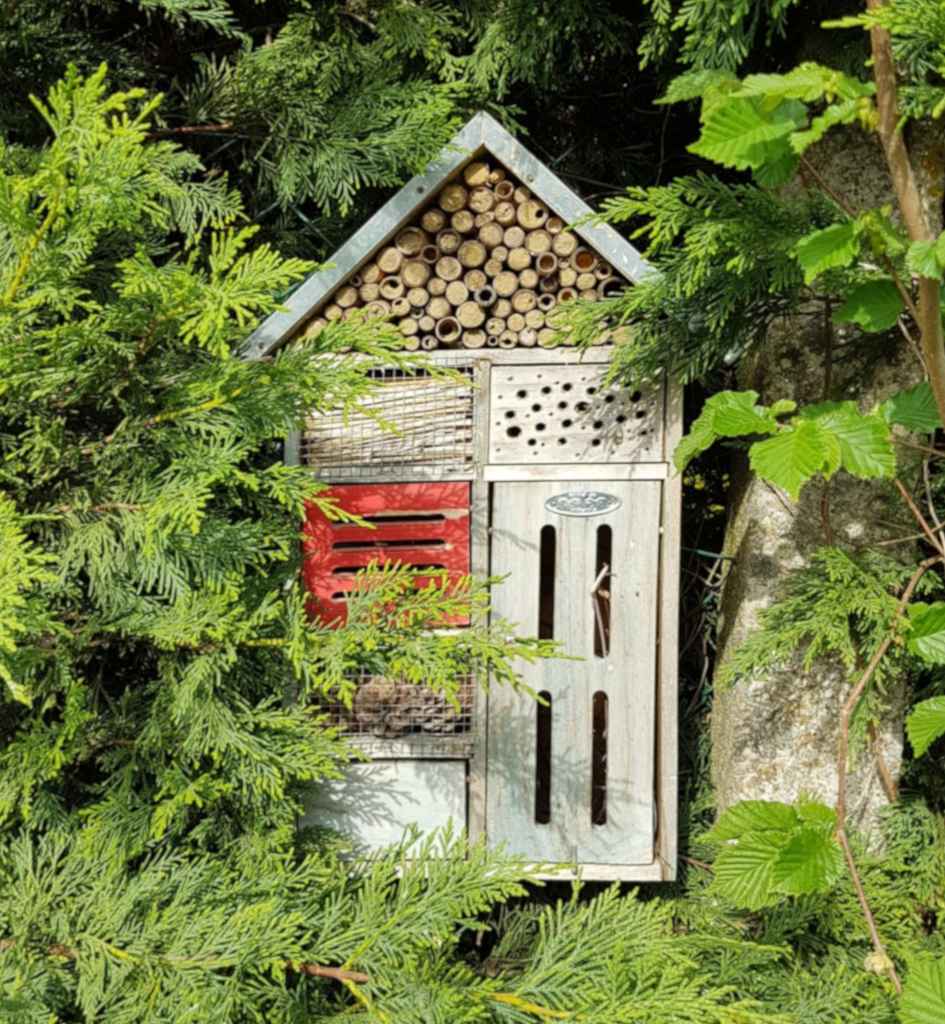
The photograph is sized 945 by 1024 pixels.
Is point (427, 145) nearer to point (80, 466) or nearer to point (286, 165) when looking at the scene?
point (286, 165)

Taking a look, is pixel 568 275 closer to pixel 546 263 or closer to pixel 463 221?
pixel 546 263

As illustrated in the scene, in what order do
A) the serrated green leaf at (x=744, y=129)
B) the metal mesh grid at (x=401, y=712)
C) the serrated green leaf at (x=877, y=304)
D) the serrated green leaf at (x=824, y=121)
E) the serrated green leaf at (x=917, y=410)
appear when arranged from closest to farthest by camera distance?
the serrated green leaf at (x=824, y=121) < the serrated green leaf at (x=744, y=129) < the serrated green leaf at (x=877, y=304) < the serrated green leaf at (x=917, y=410) < the metal mesh grid at (x=401, y=712)

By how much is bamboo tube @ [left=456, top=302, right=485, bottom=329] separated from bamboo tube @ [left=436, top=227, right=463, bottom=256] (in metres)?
0.12

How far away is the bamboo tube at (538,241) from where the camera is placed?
2.46 m

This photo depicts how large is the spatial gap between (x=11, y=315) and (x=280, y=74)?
104cm

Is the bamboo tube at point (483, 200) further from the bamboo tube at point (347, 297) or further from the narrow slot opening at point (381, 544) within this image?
the narrow slot opening at point (381, 544)

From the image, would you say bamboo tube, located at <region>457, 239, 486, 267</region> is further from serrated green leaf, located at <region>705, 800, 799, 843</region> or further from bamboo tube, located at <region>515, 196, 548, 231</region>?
serrated green leaf, located at <region>705, 800, 799, 843</region>

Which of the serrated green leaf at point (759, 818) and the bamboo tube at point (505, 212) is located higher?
the bamboo tube at point (505, 212)

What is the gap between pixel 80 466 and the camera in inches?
96.2

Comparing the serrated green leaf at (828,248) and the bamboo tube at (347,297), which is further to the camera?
the bamboo tube at (347,297)

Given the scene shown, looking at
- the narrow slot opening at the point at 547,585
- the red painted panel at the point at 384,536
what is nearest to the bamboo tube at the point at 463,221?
the red painted panel at the point at 384,536

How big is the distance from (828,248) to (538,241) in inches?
31.2

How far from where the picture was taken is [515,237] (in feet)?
8.06

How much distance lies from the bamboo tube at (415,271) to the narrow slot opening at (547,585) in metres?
0.59
